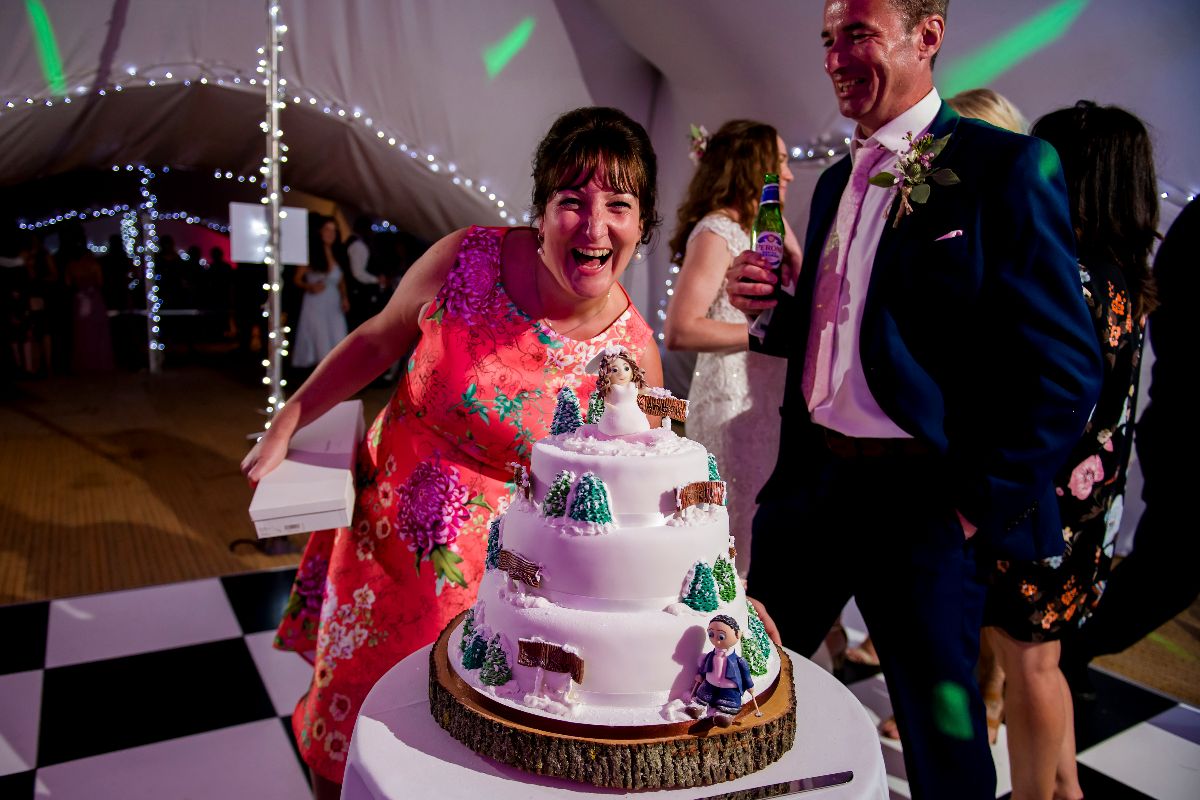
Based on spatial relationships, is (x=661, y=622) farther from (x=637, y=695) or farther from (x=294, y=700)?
(x=294, y=700)

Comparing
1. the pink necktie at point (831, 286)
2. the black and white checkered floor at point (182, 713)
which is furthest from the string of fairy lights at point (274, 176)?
the pink necktie at point (831, 286)

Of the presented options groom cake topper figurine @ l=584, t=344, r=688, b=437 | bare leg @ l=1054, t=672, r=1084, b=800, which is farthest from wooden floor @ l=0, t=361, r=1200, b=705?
groom cake topper figurine @ l=584, t=344, r=688, b=437

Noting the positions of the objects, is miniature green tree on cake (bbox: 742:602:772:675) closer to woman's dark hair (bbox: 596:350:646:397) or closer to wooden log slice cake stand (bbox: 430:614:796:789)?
wooden log slice cake stand (bbox: 430:614:796:789)

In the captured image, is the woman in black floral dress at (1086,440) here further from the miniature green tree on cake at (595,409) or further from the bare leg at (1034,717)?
the miniature green tree on cake at (595,409)

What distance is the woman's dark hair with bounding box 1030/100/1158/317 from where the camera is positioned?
1633 mm

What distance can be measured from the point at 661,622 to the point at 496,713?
0.22 metres

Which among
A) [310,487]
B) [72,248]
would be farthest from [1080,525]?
[72,248]

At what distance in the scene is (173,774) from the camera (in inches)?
77.3

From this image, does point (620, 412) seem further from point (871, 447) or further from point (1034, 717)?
point (1034, 717)

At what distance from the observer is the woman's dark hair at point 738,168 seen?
86.5 inches

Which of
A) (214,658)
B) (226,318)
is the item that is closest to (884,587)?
(214,658)

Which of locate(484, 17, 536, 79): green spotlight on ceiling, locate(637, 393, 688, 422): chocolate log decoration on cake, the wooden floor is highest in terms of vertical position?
locate(484, 17, 536, 79): green spotlight on ceiling

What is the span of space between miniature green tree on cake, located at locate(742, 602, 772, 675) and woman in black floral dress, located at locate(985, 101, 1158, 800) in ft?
2.88

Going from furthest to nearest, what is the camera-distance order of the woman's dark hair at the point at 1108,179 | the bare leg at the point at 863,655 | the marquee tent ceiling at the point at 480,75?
the marquee tent ceiling at the point at 480,75 < the bare leg at the point at 863,655 < the woman's dark hair at the point at 1108,179
